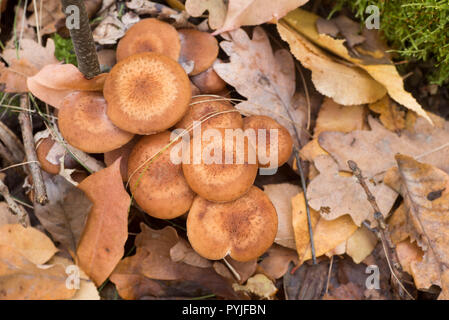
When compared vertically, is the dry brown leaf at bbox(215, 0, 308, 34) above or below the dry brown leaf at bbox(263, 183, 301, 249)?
above

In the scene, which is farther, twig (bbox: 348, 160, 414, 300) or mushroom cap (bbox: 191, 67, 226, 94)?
mushroom cap (bbox: 191, 67, 226, 94)

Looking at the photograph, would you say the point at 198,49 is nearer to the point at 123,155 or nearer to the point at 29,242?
the point at 123,155

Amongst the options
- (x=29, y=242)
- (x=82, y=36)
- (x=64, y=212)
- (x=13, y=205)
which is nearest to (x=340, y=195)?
(x=64, y=212)

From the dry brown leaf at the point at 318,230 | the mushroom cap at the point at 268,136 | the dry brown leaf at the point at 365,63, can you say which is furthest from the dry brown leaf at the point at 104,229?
the dry brown leaf at the point at 365,63

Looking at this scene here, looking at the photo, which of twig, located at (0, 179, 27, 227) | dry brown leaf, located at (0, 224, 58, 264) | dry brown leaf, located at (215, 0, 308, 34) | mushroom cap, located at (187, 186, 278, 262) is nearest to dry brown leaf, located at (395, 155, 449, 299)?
mushroom cap, located at (187, 186, 278, 262)

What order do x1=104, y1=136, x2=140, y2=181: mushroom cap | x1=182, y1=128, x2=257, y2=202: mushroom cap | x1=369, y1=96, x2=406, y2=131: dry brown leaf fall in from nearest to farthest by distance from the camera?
x1=182, y1=128, x2=257, y2=202: mushroom cap
x1=104, y1=136, x2=140, y2=181: mushroom cap
x1=369, y1=96, x2=406, y2=131: dry brown leaf

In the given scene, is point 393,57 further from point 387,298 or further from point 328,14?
point 387,298

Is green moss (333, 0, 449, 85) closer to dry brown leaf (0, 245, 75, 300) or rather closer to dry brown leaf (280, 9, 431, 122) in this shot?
dry brown leaf (280, 9, 431, 122)

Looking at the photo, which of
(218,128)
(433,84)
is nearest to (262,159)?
(218,128)
